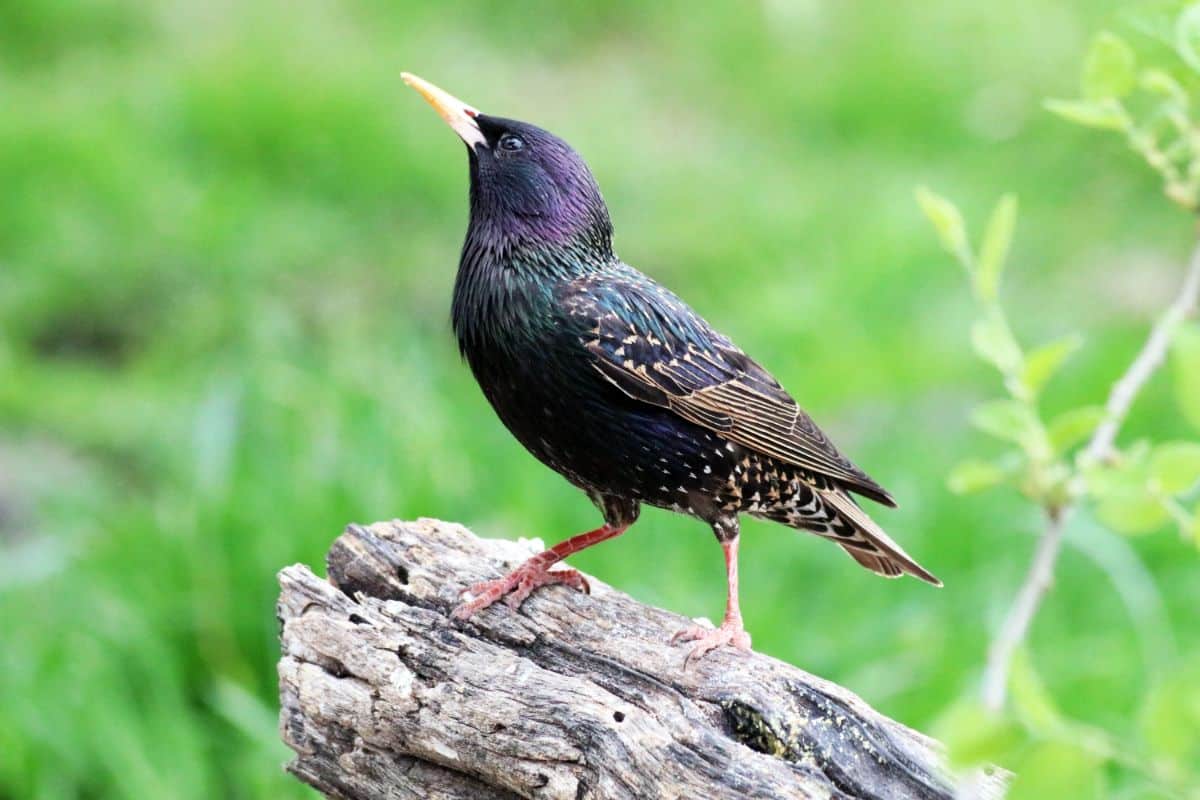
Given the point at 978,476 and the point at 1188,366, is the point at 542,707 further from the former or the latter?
the point at 1188,366

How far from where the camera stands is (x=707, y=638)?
9.64 ft

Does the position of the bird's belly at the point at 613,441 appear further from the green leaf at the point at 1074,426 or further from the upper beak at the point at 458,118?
the green leaf at the point at 1074,426

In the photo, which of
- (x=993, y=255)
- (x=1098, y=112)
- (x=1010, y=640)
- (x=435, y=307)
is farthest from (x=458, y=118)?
(x=435, y=307)

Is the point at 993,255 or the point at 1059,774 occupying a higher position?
the point at 993,255

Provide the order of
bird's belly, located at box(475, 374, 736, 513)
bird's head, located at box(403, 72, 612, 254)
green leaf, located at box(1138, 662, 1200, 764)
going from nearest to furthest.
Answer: green leaf, located at box(1138, 662, 1200, 764) < bird's belly, located at box(475, 374, 736, 513) < bird's head, located at box(403, 72, 612, 254)

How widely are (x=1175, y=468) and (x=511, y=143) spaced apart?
2588mm

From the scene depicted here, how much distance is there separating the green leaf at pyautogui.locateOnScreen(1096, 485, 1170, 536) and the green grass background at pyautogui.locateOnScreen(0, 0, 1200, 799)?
329 cm

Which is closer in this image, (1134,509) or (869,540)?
(1134,509)

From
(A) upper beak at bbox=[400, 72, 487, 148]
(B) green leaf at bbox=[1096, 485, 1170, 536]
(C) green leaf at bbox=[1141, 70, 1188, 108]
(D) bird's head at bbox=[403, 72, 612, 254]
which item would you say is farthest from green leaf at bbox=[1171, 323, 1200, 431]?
(A) upper beak at bbox=[400, 72, 487, 148]

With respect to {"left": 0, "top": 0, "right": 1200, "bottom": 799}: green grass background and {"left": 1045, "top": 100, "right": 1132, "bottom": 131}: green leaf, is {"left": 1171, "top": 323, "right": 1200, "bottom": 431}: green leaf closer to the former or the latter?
{"left": 1045, "top": 100, "right": 1132, "bottom": 131}: green leaf

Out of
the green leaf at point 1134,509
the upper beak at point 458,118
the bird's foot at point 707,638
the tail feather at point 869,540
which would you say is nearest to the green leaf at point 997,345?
the green leaf at point 1134,509

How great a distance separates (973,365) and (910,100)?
2.63 metres

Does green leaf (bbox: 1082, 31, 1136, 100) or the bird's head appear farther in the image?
the bird's head

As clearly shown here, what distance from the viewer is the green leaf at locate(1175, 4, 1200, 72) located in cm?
151
